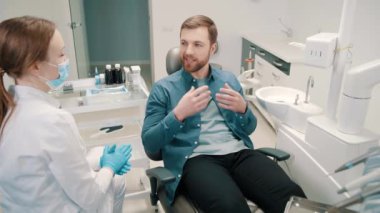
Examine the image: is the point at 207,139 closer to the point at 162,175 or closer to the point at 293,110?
the point at 162,175

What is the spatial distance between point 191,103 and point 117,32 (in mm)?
4498

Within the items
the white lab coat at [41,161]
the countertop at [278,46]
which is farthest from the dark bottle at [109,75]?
the countertop at [278,46]

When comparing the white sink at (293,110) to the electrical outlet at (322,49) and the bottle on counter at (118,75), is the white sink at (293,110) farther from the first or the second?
the bottle on counter at (118,75)

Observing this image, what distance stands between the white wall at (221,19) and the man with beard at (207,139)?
2.22 metres

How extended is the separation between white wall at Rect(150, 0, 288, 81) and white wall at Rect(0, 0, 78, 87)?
1.01m

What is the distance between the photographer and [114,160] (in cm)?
133

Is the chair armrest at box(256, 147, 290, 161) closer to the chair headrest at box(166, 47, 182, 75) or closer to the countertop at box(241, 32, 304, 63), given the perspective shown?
the chair headrest at box(166, 47, 182, 75)

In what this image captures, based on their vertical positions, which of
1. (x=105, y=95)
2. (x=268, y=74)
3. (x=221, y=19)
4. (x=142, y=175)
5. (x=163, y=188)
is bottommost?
(x=142, y=175)

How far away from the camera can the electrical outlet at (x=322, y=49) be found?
4.46 ft

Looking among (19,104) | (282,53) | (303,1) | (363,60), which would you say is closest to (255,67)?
(282,53)

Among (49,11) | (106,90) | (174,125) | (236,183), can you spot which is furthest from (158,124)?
(49,11)

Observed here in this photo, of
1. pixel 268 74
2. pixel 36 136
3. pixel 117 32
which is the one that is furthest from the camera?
pixel 117 32

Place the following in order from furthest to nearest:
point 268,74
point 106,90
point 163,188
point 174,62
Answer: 1. point 268,74
2. point 106,90
3. point 174,62
4. point 163,188

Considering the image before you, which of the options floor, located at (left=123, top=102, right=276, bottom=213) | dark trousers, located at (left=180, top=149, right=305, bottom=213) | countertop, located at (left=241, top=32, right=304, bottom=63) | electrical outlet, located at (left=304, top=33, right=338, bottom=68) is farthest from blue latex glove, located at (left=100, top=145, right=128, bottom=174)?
countertop, located at (left=241, top=32, right=304, bottom=63)
